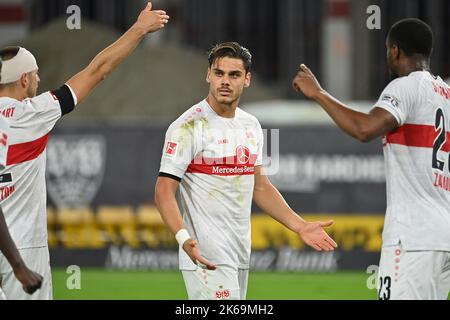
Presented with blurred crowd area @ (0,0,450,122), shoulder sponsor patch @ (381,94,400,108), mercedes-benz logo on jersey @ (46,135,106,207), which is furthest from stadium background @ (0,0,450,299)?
shoulder sponsor patch @ (381,94,400,108)

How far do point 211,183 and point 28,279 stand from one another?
138 cm

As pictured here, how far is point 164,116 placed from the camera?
58.1 feet

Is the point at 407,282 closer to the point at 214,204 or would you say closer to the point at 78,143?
the point at 214,204

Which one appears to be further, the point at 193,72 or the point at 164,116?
the point at 193,72

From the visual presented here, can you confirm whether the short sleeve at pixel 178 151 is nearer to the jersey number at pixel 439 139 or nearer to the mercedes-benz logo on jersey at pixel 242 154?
the mercedes-benz logo on jersey at pixel 242 154

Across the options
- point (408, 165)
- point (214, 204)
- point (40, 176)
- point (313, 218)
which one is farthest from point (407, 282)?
point (313, 218)

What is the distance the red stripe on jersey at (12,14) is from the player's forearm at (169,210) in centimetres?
1378

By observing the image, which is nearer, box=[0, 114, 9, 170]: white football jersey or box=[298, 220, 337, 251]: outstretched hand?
box=[0, 114, 9, 170]: white football jersey

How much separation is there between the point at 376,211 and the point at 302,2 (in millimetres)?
6873

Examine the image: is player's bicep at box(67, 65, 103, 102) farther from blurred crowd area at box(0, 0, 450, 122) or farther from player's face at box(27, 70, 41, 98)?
blurred crowd area at box(0, 0, 450, 122)

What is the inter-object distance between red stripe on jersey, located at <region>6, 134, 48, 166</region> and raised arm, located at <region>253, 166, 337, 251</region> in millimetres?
1351

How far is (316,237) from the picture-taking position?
22.2 ft

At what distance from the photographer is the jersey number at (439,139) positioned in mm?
Answer: 6336

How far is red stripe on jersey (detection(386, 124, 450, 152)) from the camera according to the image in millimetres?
6301
